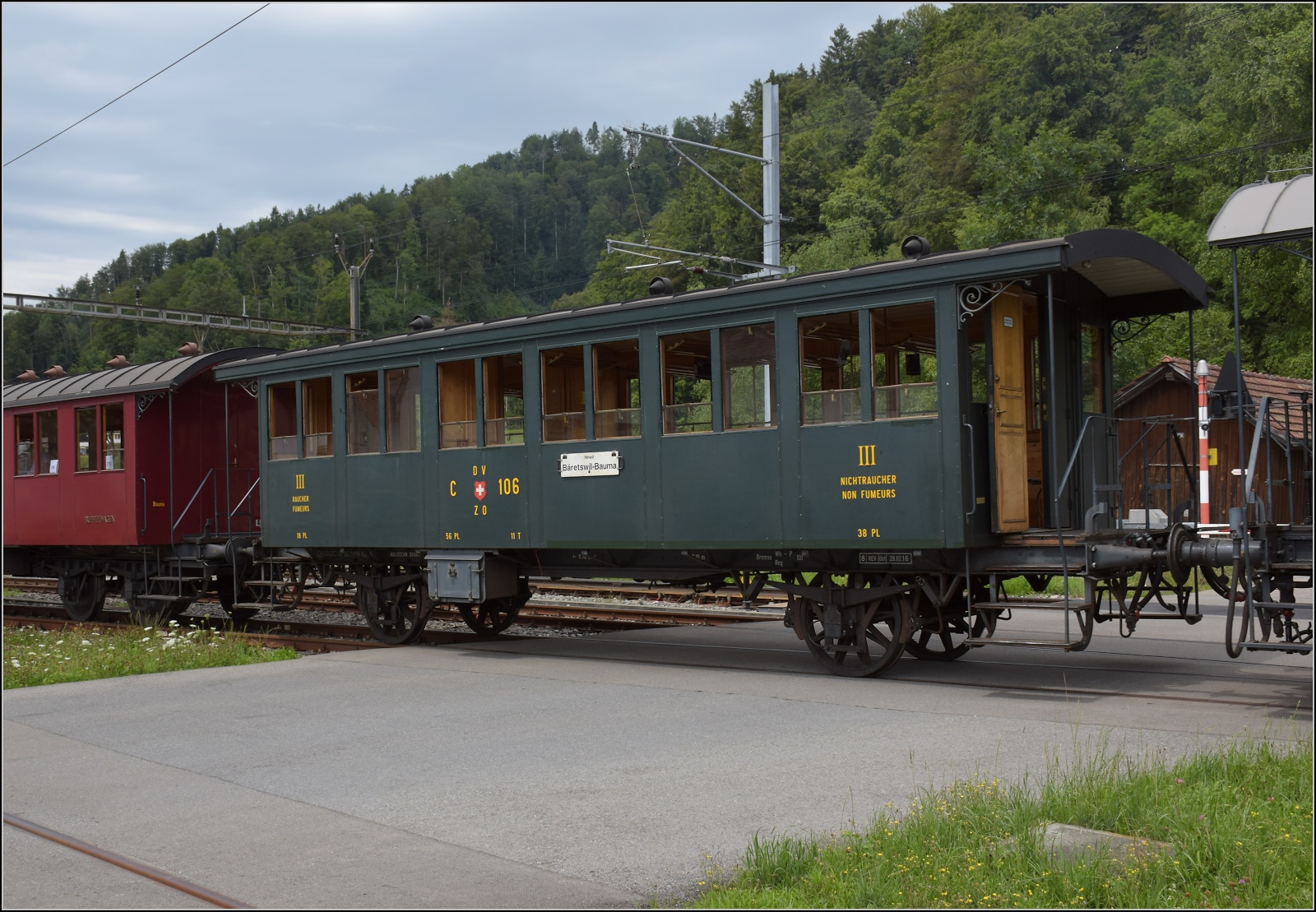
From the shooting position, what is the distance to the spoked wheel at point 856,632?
37.0 feet

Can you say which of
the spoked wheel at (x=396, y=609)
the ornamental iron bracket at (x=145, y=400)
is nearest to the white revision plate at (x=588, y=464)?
the spoked wheel at (x=396, y=609)

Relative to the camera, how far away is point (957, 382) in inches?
412

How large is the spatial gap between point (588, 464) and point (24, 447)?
11919 millimetres

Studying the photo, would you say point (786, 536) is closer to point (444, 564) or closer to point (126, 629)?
point (444, 564)

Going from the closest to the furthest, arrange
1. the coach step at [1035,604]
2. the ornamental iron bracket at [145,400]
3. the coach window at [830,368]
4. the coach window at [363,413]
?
the coach step at [1035,604], the coach window at [830,368], the coach window at [363,413], the ornamental iron bracket at [145,400]

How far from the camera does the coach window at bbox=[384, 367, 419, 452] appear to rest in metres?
14.6

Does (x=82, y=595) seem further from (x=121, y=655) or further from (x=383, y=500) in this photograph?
(x=383, y=500)

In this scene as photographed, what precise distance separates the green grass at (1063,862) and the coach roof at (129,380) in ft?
46.8

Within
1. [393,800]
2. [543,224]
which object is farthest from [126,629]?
[543,224]

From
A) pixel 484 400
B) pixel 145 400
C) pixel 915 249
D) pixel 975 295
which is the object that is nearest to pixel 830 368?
pixel 915 249

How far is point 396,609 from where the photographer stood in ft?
50.0

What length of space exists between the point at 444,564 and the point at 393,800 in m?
7.48

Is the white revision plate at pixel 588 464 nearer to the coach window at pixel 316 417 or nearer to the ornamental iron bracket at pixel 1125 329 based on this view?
the coach window at pixel 316 417

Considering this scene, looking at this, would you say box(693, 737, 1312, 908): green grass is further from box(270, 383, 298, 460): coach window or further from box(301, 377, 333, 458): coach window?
box(270, 383, 298, 460): coach window
